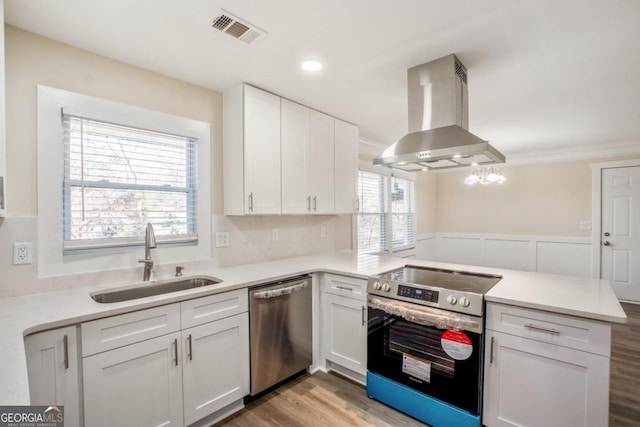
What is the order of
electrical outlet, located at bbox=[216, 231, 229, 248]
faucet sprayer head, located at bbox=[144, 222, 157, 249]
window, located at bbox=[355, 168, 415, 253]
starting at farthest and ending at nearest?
window, located at bbox=[355, 168, 415, 253] → electrical outlet, located at bbox=[216, 231, 229, 248] → faucet sprayer head, located at bbox=[144, 222, 157, 249]

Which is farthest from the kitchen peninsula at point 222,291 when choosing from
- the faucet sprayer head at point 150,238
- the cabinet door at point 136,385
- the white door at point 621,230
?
the white door at point 621,230

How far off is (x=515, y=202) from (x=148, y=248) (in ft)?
18.5

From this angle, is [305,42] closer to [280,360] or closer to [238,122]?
[238,122]

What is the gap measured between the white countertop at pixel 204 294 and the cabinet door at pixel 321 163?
2.59ft

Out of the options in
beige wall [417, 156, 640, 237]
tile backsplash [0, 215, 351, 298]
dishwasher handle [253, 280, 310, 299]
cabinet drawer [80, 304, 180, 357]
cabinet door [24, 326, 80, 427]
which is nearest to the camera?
cabinet door [24, 326, 80, 427]

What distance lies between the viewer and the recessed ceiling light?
6.82ft

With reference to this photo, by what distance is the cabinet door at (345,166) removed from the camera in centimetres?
322

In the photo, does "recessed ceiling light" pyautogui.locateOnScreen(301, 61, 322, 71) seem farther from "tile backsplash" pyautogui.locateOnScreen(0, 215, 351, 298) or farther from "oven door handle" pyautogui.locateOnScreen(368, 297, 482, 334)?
"oven door handle" pyautogui.locateOnScreen(368, 297, 482, 334)

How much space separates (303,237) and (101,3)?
94.0 inches

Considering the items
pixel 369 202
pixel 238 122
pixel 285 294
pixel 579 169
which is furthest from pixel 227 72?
pixel 579 169

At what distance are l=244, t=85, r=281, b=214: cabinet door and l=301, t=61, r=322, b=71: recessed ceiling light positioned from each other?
516 millimetres

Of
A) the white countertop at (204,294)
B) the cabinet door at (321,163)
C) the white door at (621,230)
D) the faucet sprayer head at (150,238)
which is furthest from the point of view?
the white door at (621,230)

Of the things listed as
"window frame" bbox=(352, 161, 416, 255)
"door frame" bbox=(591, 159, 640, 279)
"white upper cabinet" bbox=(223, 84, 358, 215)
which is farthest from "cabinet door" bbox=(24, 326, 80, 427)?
"door frame" bbox=(591, 159, 640, 279)

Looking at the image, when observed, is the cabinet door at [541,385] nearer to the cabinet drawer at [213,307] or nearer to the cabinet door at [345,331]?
the cabinet door at [345,331]
